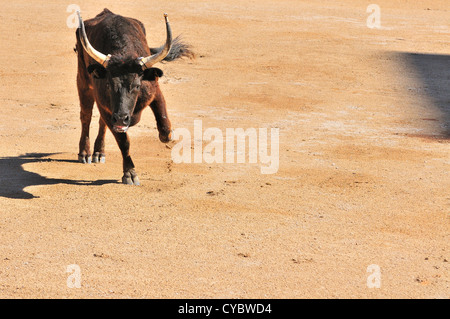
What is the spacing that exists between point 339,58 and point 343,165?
33.6 feet

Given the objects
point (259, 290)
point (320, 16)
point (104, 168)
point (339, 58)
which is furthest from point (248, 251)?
point (320, 16)

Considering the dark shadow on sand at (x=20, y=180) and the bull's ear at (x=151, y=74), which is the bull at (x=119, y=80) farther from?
the dark shadow on sand at (x=20, y=180)

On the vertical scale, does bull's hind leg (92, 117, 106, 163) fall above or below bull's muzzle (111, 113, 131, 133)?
below

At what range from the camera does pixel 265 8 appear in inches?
1107

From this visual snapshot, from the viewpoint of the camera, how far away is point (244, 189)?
30.4 feet

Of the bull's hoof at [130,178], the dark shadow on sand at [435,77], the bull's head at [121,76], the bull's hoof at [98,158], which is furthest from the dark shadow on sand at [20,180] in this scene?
the dark shadow on sand at [435,77]

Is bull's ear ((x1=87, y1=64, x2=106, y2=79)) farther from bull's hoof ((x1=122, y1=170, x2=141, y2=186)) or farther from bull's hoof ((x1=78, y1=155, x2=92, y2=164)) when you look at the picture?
bull's hoof ((x1=78, y1=155, x2=92, y2=164))

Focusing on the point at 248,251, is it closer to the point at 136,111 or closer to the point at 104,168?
the point at 136,111

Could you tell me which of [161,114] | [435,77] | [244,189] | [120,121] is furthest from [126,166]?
[435,77]

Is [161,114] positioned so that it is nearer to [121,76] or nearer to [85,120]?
[121,76]

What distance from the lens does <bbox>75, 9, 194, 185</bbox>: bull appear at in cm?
879

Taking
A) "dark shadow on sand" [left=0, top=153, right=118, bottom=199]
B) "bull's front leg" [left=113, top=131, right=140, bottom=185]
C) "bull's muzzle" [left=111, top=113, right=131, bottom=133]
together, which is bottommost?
"dark shadow on sand" [left=0, top=153, right=118, bottom=199]

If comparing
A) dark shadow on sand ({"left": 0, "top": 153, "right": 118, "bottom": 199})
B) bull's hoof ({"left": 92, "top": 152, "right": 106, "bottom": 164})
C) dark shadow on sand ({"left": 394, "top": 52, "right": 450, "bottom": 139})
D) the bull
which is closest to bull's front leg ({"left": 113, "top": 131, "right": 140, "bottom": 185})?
the bull

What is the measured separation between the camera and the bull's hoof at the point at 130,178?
9.23 metres
